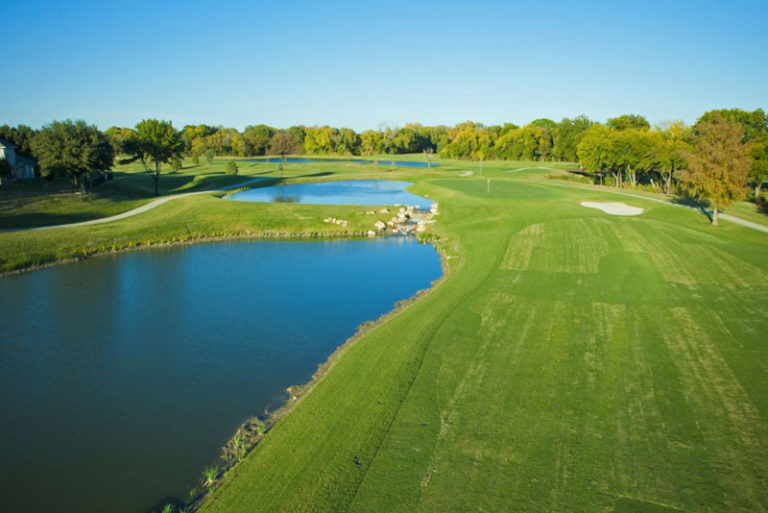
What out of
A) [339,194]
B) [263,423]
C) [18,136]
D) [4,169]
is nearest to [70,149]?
[4,169]

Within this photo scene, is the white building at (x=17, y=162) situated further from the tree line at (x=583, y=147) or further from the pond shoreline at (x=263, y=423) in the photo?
the pond shoreline at (x=263, y=423)

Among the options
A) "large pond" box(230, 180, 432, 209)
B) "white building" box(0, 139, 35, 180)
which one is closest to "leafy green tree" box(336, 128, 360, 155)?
"large pond" box(230, 180, 432, 209)

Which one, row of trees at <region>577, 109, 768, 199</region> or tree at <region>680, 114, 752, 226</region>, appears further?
row of trees at <region>577, 109, 768, 199</region>

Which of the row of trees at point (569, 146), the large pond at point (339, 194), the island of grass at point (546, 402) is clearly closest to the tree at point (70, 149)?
the row of trees at point (569, 146)

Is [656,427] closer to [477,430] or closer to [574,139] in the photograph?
[477,430]

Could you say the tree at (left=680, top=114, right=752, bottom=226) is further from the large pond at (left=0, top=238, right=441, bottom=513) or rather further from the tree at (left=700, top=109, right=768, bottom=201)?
the large pond at (left=0, top=238, right=441, bottom=513)

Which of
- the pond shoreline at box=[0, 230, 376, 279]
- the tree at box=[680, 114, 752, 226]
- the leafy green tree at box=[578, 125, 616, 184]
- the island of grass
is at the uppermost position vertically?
the leafy green tree at box=[578, 125, 616, 184]
